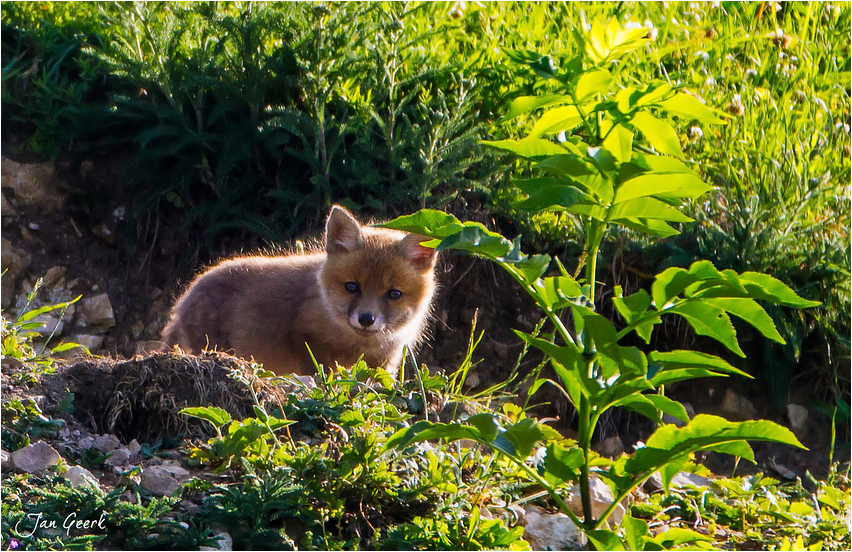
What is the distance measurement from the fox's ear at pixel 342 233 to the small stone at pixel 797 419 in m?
2.64

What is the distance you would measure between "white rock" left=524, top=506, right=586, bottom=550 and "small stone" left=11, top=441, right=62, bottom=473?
143cm

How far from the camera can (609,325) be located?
184 centimetres

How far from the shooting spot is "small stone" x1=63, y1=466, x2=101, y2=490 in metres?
2.16

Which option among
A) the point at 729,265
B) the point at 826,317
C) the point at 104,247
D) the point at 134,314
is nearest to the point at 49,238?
the point at 104,247

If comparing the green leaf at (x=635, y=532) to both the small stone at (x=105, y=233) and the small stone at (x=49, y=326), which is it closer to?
the small stone at (x=49, y=326)

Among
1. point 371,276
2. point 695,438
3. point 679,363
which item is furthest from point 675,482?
point 371,276

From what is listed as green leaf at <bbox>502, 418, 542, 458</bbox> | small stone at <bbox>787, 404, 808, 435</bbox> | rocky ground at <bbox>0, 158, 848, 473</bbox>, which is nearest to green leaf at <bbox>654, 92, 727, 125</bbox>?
green leaf at <bbox>502, 418, 542, 458</bbox>

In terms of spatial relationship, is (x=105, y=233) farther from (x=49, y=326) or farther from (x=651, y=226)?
(x=651, y=226)

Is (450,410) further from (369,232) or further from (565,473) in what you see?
(369,232)

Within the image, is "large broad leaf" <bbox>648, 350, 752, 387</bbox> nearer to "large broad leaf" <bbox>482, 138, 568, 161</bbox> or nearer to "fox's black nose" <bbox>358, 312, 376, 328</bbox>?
"large broad leaf" <bbox>482, 138, 568, 161</bbox>

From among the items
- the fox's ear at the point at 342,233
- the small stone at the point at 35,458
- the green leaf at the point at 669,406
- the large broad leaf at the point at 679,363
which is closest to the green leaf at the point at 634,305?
the large broad leaf at the point at 679,363

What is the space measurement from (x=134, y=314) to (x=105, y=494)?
10.3ft

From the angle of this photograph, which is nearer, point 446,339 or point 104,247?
point 446,339

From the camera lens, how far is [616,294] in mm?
2023
